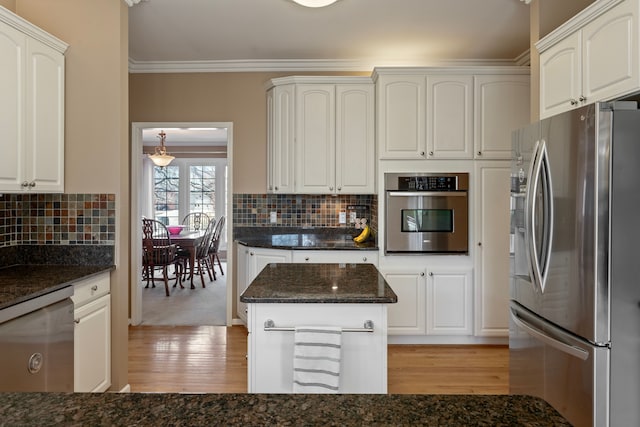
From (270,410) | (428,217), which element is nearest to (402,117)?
(428,217)

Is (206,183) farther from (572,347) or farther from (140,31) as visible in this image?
(572,347)

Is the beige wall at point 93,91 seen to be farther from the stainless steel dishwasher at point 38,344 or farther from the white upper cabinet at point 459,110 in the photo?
the white upper cabinet at point 459,110

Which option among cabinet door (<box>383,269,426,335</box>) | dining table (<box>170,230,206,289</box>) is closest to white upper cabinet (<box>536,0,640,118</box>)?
cabinet door (<box>383,269,426,335</box>)

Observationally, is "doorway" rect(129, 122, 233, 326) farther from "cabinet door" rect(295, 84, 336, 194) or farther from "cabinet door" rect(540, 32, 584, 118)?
"cabinet door" rect(540, 32, 584, 118)

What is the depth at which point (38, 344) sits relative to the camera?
1.98 metres

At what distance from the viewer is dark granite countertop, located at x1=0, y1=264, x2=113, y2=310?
1901 millimetres

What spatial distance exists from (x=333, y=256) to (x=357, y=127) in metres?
1.23

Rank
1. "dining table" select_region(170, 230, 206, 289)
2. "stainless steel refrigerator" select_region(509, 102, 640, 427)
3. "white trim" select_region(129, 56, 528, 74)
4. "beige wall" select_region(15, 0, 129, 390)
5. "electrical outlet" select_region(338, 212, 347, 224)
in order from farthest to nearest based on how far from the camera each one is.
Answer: "dining table" select_region(170, 230, 206, 289) → "electrical outlet" select_region(338, 212, 347, 224) → "white trim" select_region(129, 56, 528, 74) → "beige wall" select_region(15, 0, 129, 390) → "stainless steel refrigerator" select_region(509, 102, 640, 427)

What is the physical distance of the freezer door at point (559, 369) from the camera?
5.52 feet

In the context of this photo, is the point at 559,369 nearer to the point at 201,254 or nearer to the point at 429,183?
the point at 429,183

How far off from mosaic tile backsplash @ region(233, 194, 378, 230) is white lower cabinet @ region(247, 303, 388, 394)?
2.56 m

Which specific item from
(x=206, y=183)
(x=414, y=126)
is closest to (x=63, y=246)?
(x=414, y=126)

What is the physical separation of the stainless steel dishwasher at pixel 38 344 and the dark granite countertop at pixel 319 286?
3.29ft

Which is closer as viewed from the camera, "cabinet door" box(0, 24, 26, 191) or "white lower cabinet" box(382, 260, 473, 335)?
"cabinet door" box(0, 24, 26, 191)
